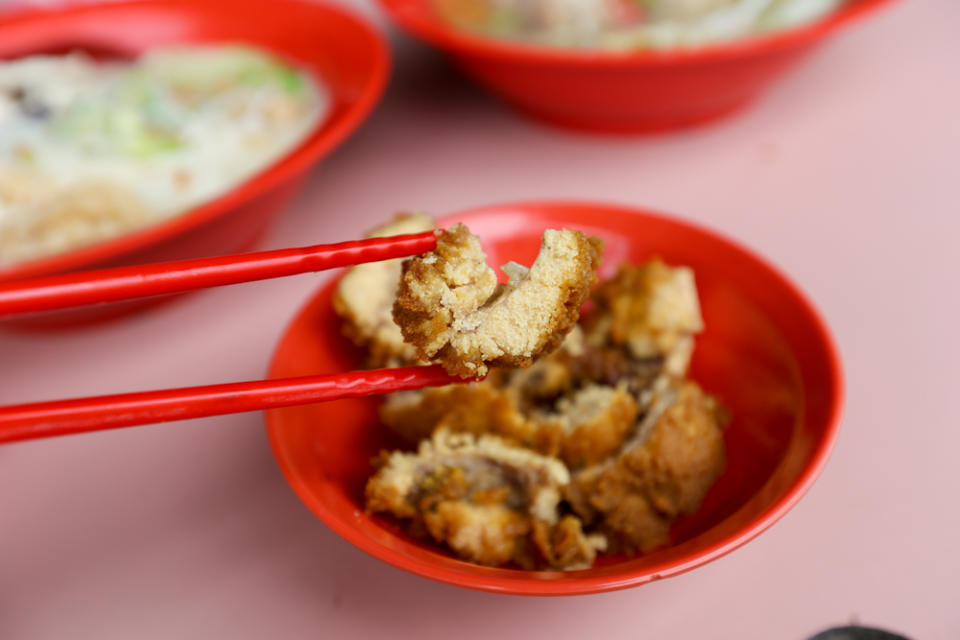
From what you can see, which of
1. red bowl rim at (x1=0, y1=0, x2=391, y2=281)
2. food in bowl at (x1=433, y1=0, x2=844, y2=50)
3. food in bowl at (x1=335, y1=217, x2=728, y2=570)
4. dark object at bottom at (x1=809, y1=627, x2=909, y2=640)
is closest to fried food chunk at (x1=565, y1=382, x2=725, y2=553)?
food in bowl at (x1=335, y1=217, x2=728, y2=570)

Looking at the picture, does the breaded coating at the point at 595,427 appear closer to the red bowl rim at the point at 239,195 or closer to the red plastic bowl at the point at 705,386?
the red plastic bowl at the point at 705,386

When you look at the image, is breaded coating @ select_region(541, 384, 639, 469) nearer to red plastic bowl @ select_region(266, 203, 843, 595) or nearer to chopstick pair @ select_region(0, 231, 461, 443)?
red plastic bowl @ select_region(266, 203, 843, 595)

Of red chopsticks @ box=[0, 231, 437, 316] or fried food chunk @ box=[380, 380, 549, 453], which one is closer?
red chopsticks @ box=[0, 231, 437, 316]

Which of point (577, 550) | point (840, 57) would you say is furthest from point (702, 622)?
point (840, 57)

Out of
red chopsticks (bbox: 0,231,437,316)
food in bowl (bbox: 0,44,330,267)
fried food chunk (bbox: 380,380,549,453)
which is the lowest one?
food in bowl (bbox: 0,44,330,267)

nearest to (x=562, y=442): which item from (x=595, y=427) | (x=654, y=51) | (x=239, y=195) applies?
(x=595, y=427)

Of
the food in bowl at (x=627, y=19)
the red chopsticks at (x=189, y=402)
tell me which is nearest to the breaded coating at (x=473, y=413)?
the red chopsticks at (x=189, y=402)

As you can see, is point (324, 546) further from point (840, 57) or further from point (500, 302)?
A: point (840, 57)
